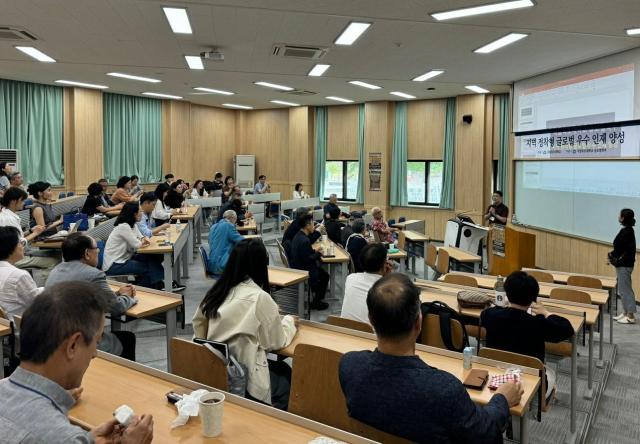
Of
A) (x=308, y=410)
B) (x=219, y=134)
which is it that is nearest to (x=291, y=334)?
(x=308, y=410)

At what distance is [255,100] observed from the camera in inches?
586

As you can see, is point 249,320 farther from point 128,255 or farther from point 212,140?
point 212,140

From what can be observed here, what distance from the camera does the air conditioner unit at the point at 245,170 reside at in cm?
1722

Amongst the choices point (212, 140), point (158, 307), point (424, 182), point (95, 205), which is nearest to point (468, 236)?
point (424, 182)

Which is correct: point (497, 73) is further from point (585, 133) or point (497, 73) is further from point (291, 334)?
point (291, 334)

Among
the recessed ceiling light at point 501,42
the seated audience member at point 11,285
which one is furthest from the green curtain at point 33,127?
the recessed ceiling light at point 501,42

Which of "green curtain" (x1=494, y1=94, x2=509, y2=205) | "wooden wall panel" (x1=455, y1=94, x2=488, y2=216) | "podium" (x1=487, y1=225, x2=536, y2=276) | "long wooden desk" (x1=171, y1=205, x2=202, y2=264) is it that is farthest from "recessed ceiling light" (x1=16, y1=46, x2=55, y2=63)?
"green curtain" (x1=494, y1=94, x2=509, y2=205)

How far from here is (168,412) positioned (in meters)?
2.20

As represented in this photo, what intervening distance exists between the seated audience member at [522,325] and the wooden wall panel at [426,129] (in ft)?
35.5

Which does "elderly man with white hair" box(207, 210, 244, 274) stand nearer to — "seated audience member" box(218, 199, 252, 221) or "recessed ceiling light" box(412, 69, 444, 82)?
"seated audience member" box(218, 199, 252, 221)

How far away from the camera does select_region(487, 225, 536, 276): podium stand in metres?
8.24

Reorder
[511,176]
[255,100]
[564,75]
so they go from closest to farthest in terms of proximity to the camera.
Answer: [564,75] < [511,176] < [255,100]

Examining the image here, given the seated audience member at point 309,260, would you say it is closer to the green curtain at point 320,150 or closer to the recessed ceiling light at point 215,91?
the recessed ceiling light at point 215,91

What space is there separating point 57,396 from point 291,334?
194 centimetres
